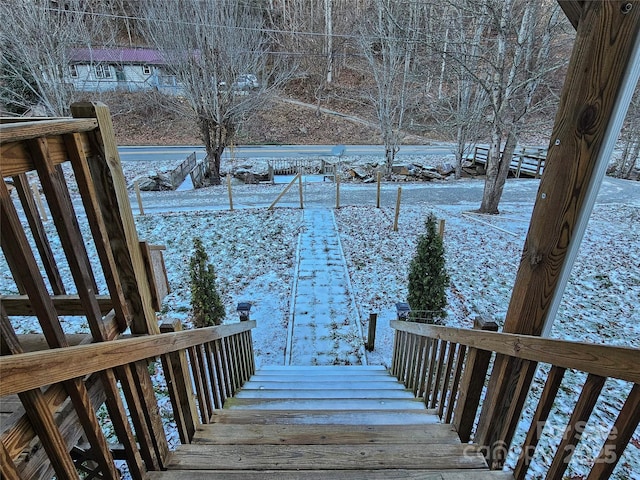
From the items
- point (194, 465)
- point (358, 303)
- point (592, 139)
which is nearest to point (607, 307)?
point (358, 303)


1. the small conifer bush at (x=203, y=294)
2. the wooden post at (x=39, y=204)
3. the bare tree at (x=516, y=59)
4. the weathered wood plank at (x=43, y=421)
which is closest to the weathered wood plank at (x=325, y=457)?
the weathered wood plank at (x=43, y=421)

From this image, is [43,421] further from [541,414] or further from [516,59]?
[516,59]

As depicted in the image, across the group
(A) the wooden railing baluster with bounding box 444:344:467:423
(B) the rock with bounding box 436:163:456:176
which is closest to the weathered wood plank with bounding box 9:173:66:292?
(A) the wooden railing baluster with bounding box 444:344:467:423

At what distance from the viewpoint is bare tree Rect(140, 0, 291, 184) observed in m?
10.5

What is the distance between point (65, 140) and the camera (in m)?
1.11

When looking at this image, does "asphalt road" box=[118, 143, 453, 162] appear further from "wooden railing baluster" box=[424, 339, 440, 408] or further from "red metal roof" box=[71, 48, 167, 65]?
"wooden railing baluster" box=[424, 339, 440, 408]

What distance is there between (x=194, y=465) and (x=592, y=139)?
2.08 meters

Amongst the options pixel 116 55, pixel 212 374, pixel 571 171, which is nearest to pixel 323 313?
pixel 212 374

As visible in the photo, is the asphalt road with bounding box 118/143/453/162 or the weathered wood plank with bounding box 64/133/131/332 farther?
the asphalt road with bounding box 118/143/453/162

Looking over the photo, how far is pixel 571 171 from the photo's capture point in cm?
123

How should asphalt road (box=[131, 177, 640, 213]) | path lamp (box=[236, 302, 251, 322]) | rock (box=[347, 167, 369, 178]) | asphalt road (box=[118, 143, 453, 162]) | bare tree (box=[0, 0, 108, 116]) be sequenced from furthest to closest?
1. asphalt road (box=[118, 143, 453, 162])
2. rock (box=[347, 167, 369, 178])
3. asphalt road (box=[131, 177, 640, 213])
4. bare tree (box=[0, 0, 108, 116])
5. path lamp (box=[236, 302, 251, 322])

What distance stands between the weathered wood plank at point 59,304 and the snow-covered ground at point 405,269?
1.29 metres

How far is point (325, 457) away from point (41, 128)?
5.54ft

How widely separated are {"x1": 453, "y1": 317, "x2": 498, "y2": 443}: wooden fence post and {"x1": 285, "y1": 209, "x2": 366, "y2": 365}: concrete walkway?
8.67 ft
